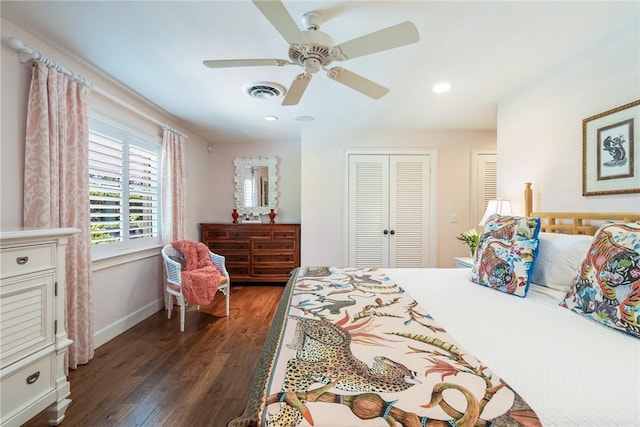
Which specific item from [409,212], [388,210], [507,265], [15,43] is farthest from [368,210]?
[15,43]

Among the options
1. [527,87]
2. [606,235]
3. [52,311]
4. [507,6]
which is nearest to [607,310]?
[606,235]

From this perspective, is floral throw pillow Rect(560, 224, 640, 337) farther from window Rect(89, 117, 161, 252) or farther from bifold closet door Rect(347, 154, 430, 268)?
window Rect(89, 117, 161, 252)

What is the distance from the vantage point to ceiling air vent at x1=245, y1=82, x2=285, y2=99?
2572 mm

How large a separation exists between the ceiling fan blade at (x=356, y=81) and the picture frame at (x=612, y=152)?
4.84 feet

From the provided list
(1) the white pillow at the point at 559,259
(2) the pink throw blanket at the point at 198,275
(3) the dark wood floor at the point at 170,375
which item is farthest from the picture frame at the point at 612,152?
(2) the pink throw blanket at the point at 198,275

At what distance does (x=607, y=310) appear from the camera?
122cm

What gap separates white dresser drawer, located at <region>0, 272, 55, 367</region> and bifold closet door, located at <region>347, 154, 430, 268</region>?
3.25 meters

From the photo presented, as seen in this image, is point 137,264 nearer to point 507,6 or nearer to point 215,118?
point 215,118

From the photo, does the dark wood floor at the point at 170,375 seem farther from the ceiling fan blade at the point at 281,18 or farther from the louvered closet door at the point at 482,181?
the louvered closet door at the point at 482,181

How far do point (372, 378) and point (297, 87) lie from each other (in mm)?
1799

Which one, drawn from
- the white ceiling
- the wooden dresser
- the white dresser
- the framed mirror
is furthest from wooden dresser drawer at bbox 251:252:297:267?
the white dresser

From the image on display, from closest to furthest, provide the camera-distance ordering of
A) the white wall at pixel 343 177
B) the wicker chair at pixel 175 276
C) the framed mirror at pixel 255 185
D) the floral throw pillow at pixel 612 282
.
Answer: the floral throw pillow at pixel 612 282 < the wicker chair at pixel 175 276 < the white wall at pixel 343 177 < the framed mirror at pixel 255 185

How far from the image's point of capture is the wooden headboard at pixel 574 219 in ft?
5.88

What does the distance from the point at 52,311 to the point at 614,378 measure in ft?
8.26
